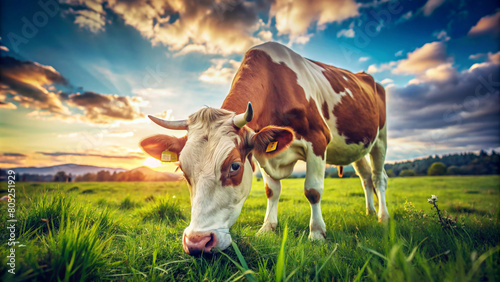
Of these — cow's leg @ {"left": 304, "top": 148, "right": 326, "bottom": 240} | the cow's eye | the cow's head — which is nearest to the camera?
the cow's head

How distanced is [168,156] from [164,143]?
21 centimetres

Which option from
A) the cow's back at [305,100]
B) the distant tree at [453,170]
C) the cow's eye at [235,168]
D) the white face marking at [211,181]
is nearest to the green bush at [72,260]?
the white face marking at [211,181]

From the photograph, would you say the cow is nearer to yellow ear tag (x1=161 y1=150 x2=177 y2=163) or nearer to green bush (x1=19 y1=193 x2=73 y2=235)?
yellow ear tag (x1=161 y1=150 x2=177 y2=163)

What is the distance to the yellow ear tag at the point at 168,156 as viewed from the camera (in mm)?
3268

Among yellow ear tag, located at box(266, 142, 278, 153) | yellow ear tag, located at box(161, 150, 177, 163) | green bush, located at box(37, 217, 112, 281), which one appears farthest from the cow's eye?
green bush, located at box(37, 217, 112, 281)

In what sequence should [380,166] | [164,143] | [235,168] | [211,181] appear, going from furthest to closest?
[380,166]
[164,143]
[235,168]
[211,181]

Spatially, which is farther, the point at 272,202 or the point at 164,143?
the point at 272,202

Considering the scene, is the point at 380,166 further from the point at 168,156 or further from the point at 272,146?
the point at 168,156

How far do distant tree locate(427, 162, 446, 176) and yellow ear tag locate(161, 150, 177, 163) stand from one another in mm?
46185

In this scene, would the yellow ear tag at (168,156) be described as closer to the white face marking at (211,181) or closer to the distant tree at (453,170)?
the white face marking at (211,181)

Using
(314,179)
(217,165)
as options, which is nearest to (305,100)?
(314,179)

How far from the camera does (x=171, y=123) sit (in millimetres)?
3078

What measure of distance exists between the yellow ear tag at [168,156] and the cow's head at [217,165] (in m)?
0.42

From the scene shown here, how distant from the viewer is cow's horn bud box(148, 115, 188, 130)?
9.98 ft
